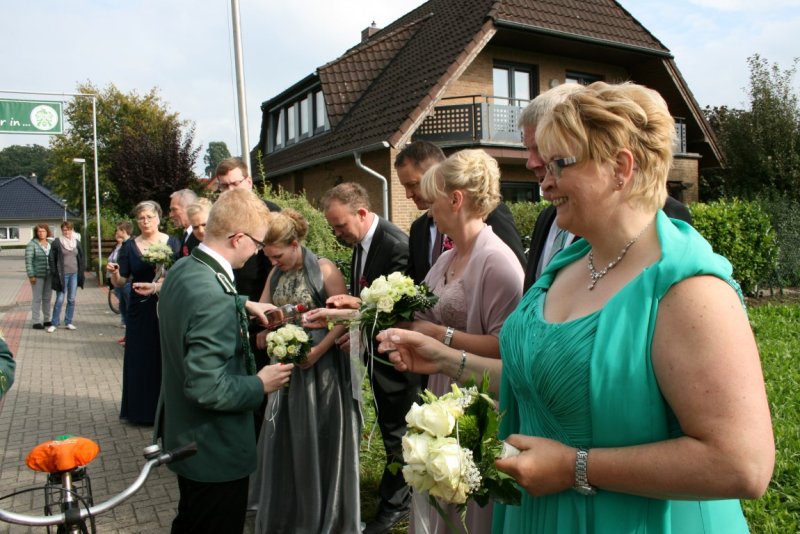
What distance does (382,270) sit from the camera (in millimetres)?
4312

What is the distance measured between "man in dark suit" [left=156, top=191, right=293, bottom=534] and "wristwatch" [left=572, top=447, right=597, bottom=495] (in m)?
1.76

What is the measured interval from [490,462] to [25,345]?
12.8 metres

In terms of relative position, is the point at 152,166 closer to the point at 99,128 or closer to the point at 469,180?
the point at 99,128

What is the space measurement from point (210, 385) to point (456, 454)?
1540mm

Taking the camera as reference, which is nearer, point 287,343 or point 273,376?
point 273,376

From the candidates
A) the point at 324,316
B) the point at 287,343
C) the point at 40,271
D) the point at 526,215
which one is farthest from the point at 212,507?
the point at 526,215

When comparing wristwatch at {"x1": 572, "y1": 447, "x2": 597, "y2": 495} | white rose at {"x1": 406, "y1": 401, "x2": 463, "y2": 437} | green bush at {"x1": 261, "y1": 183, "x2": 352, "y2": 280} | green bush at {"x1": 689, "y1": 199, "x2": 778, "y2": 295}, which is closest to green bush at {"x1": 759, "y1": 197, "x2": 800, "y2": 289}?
green bush at {"x1": 689, "y1": 199, "x2": 778, "y2": 295}

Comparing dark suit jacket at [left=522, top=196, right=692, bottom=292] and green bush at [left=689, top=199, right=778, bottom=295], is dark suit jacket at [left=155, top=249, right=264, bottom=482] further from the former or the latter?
green bush at [left=689, top=199, right=778, bottom=295]

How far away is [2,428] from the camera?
6887 millimetres

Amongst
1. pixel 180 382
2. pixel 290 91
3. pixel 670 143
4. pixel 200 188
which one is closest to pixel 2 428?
pixel 180 382

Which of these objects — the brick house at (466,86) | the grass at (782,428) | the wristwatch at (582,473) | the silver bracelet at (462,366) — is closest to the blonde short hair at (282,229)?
the silver bracelet at (462,366)

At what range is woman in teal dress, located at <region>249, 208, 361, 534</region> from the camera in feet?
13.3

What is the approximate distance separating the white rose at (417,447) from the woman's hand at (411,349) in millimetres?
903

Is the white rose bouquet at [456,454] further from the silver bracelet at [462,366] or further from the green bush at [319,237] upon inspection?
the green bush at [319,237]
